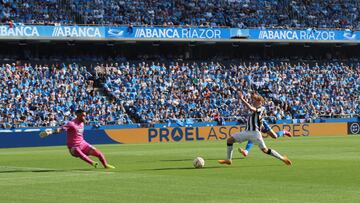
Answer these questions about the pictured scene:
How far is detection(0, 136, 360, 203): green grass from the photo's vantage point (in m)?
15.9

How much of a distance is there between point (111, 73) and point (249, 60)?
14.9 metres

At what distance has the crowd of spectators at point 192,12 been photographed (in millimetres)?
58175

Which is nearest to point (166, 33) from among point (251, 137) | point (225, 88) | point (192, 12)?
point (192, 12)

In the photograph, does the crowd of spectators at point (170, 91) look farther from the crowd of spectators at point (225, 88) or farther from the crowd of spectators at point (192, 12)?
the crowd of spectators at point (192, 12)

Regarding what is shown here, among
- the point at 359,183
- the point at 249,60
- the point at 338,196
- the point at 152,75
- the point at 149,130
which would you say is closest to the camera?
the point at 338,196

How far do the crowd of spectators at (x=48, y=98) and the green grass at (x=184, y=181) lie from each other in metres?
22.2

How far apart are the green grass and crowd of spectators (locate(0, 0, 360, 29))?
3141 centimetres

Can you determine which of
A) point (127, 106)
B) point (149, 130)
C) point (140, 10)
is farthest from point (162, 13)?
point (149, 130)

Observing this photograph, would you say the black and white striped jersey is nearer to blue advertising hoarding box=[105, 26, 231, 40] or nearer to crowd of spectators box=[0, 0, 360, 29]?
crowd of spectators box=[0, 0, 360, 29]

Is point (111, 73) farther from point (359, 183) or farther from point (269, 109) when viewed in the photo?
point (359, 183)

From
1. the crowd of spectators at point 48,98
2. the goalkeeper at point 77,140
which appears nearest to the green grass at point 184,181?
the goalkeeper at point 77,140

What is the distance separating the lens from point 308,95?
6412cm

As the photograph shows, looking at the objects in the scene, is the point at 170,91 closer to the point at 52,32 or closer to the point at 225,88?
the point at 225,88

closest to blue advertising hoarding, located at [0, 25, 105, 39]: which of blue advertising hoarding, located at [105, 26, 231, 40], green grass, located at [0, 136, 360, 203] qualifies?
blue advertising hoarding, located at [105, 26, 231, 40]
